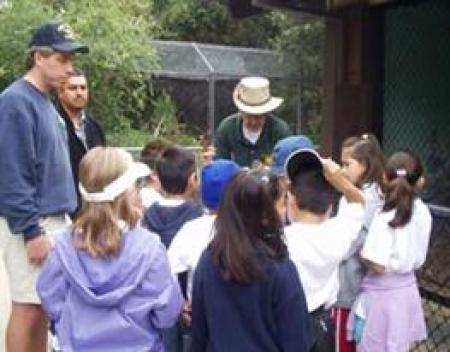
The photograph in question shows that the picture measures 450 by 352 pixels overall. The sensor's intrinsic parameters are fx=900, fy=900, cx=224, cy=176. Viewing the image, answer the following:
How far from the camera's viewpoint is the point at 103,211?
10.5ft

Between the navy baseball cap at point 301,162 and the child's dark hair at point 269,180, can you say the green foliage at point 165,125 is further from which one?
the child's dark hair at point 269,180

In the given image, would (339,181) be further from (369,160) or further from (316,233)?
(369,160)

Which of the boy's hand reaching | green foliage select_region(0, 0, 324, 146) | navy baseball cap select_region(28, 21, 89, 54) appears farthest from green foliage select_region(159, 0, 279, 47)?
the boy's hand reaching

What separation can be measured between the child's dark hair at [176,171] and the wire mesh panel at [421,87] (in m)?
3.43

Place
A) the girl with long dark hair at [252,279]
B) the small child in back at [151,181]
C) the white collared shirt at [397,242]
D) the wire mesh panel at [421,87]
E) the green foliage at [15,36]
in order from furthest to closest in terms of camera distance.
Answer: the green foliage at [15,36] < the wire mesh panel at [421,87] < the small child in back at [151,181] < the white collared shirt at [397,242] < the girl with long dark hair at [252,279]

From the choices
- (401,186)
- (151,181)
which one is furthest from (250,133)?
(401,186)

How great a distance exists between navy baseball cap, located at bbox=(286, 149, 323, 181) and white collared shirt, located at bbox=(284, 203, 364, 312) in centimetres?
22

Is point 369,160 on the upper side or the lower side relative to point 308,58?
lower

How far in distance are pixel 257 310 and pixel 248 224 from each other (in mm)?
280

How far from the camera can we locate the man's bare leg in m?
4.09

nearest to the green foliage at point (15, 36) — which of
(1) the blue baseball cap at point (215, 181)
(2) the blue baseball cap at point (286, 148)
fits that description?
(2) the blue baseball cap at point (286, 148)

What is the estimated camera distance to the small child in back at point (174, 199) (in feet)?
13.0

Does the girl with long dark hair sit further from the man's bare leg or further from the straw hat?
the straw hat

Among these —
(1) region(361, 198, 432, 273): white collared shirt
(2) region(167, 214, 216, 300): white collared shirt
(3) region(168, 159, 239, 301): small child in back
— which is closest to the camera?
(3) region(168, 159, 239, 301): small child in back
